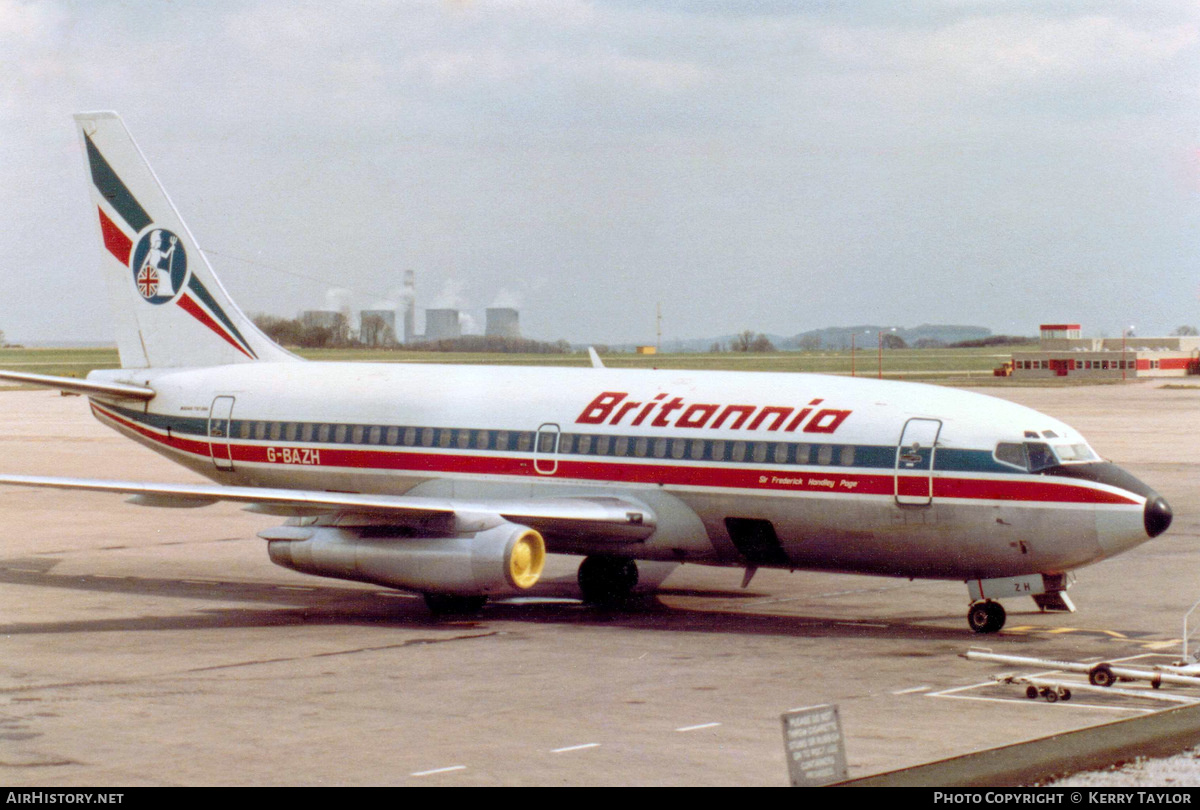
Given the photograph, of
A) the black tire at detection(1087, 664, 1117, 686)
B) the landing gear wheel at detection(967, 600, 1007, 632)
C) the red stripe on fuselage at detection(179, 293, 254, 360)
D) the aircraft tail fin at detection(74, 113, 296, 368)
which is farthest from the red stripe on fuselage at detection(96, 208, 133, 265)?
the black tire at detection(1087, 664, 1117, 686)

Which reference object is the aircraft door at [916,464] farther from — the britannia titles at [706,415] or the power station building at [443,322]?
the power station building at [443,322]

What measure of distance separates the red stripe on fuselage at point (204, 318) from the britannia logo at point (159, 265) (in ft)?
1.15

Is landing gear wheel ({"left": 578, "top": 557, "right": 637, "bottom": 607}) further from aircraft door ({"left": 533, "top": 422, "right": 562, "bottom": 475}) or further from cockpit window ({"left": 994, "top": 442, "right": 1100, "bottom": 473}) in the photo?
cockpit window ({"left": 994, "top": 442, "right": 1100, "bottom": 473})

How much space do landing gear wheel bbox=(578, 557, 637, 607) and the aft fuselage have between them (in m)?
1.58

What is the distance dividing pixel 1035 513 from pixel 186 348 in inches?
817

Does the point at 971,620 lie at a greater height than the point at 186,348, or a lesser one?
lesser

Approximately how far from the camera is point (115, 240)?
37375 millimetres

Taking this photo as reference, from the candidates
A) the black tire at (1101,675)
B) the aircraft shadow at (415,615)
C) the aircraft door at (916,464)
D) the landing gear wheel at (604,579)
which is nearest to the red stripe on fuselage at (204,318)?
the aircraft shadow at (415,615)

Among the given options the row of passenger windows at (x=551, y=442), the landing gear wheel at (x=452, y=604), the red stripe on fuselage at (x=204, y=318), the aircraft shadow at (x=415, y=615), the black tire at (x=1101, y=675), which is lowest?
the aircraft shadow at (x=415, y=615)

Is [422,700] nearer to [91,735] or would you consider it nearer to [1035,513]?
[91,735]

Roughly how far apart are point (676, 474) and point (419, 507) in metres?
4.70

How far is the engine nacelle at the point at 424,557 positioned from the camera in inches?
1033

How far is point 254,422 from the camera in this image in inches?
1304
